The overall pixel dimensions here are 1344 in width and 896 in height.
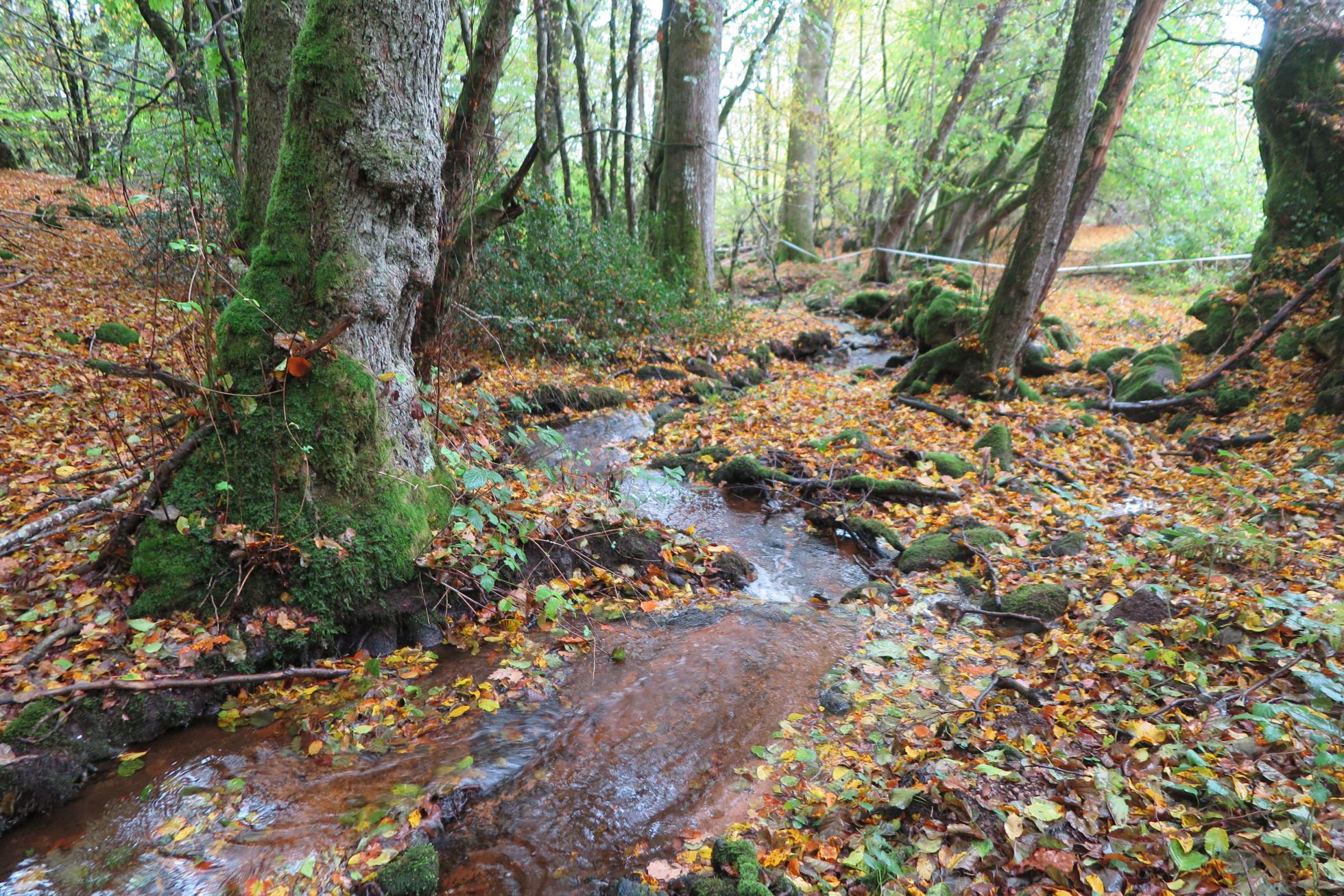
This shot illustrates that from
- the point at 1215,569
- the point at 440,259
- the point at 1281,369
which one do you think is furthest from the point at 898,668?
the point at 1281,369

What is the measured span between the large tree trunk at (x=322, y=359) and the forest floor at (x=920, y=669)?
0.24 metres

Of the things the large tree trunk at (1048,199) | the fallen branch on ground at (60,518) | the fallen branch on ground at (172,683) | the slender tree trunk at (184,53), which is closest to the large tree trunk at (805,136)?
the large tree trunk at (1048,199)

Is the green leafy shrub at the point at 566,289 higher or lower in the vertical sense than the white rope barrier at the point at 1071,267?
lower

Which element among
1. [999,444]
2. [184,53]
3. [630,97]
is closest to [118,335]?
[184,53]

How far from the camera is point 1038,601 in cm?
412

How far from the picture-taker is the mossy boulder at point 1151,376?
26.2ft

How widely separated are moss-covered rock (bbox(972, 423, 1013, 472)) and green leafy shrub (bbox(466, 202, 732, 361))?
222 inches

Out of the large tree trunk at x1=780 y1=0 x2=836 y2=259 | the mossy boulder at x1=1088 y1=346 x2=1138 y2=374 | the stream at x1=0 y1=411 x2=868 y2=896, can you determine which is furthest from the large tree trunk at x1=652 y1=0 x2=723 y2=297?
the stream at x1=0 y1=411 x2=868 y2=896

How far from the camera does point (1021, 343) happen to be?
8469 mm

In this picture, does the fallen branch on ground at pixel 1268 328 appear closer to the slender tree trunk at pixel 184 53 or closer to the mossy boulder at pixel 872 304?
the mossy boulder at pixel 872 304

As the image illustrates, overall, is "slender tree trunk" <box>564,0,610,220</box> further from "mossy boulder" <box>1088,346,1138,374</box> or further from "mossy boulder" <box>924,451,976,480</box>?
"mossy boulder" <box>1088,346,1138,374</box>

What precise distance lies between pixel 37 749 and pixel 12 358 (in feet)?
17.2

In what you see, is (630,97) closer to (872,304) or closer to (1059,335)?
(872,304)

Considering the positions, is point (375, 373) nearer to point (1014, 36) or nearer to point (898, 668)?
point (898, 668)
